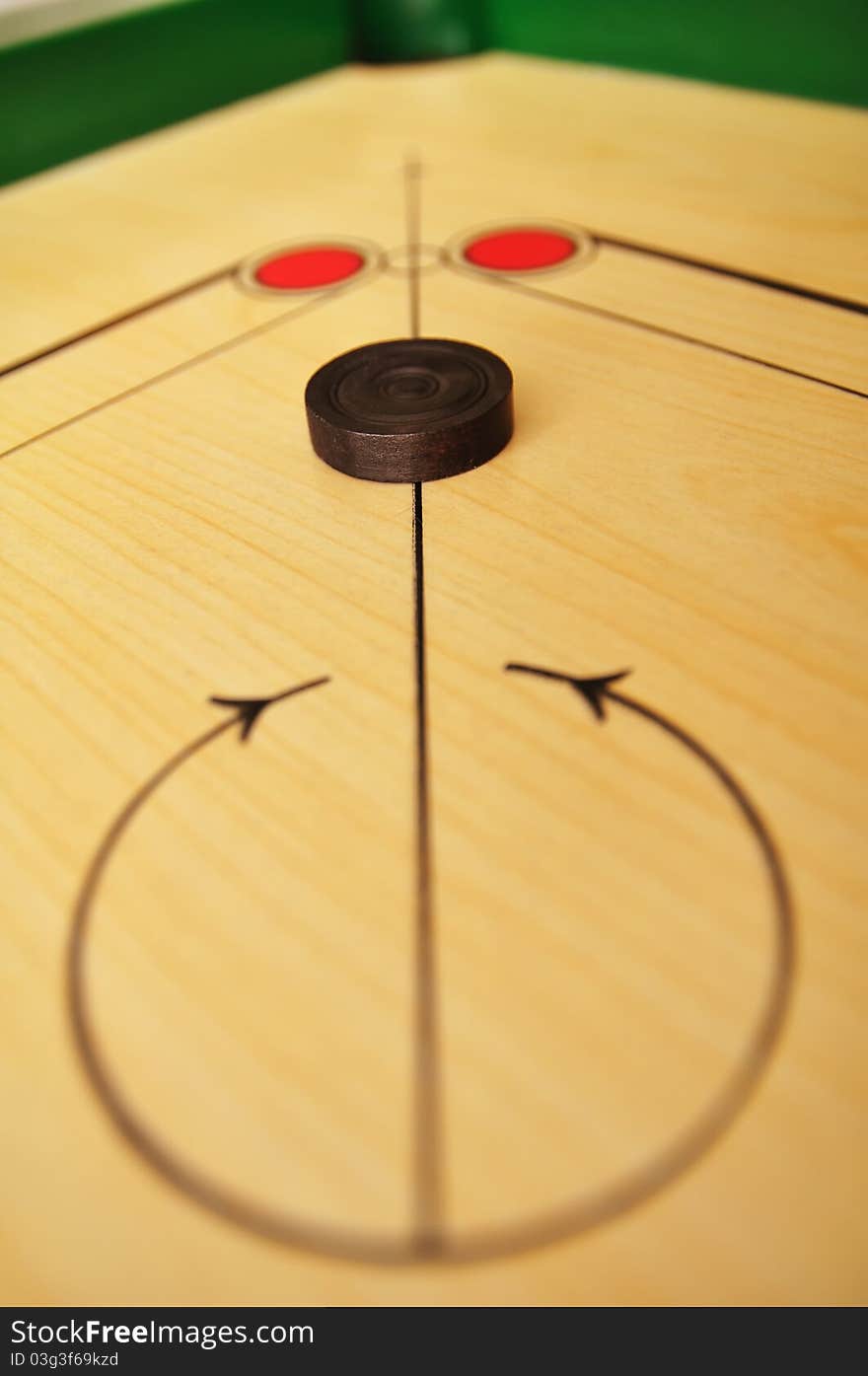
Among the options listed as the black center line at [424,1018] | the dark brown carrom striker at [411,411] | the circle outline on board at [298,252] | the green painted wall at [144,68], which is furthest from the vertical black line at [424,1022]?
the green painted wall at [144,68]

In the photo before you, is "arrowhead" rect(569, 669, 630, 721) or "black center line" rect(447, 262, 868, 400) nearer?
"arrowhead" rect(569, 669, 630, 721)

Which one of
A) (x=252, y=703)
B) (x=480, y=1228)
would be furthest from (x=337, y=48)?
(x=480, y=1228)

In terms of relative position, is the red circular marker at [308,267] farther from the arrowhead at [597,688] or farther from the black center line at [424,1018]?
the arrowhead at [597,688]

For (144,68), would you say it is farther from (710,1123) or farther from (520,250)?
(710,1123)

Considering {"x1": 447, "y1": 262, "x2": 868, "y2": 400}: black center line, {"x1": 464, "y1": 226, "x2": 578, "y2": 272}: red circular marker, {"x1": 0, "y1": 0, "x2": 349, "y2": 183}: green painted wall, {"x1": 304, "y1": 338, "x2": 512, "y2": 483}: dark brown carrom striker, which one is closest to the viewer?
{"x1": 304, "y1": 338, "x2": 512, "y2": 483}: dark brown carrom striker

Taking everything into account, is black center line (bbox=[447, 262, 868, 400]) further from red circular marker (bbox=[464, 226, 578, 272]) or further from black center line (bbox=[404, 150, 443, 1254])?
black center line (bbox=[404, 150, 443, 1254])

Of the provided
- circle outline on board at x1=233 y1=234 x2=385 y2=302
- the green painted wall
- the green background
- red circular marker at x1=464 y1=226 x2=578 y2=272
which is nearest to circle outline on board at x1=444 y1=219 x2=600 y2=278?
red circular marker at x1=464 y1=226 x2=578 y2=272

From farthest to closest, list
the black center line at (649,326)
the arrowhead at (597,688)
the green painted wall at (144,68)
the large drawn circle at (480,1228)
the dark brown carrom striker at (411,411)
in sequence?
1. the green painted wall at (144,68)
2. the black center line at (649,326)
3. the dark brown carrom striker at (411,411)
4. the arrowhead at (597,688)
5. the large drawn circle at (480,1228)

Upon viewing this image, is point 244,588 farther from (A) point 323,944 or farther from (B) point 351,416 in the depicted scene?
(A) point 323,944
